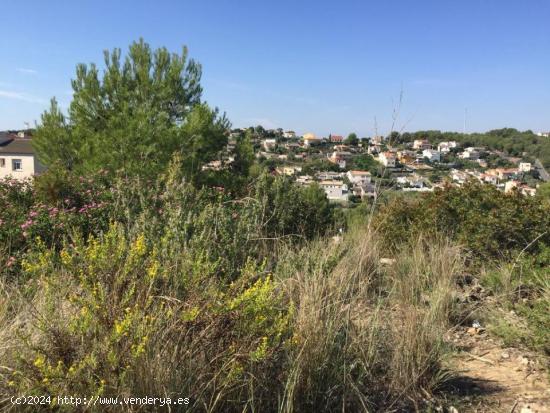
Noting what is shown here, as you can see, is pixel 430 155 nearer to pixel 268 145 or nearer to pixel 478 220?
pixel 268 145

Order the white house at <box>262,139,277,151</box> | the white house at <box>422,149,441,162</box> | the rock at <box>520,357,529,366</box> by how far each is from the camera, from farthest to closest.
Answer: the white house at <box>262,139,277,151</box>
the white house at <box>422,149,441,162</box>
the rock at <box>520,357,529,366</box>

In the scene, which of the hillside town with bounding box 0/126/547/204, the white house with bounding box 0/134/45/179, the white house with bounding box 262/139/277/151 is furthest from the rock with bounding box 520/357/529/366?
the white house with bounding box 0/134/45/179

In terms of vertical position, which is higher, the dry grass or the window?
the window

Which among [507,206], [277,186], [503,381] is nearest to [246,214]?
[277,186]

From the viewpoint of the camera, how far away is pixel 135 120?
11.9m

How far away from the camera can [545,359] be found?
2.38 meters

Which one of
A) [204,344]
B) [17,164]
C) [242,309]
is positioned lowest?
[204,344]

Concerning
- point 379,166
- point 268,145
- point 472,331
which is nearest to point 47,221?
point 379,166

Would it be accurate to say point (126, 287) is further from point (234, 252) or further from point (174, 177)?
point (174, 177)

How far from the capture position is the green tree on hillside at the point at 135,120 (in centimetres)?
1198

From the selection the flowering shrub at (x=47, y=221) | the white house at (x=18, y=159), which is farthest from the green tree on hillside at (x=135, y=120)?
the white house at (x=18, y=159)

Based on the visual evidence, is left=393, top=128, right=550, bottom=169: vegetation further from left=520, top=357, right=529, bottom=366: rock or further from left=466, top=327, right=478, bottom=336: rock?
left=520, top=357, right=529, bottom=366: rock

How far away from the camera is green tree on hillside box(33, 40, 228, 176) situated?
39.3 feet

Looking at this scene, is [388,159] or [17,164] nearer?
[388,159]
